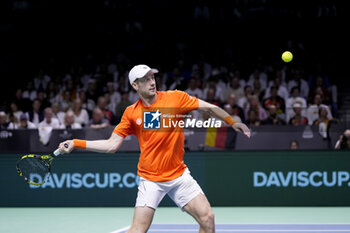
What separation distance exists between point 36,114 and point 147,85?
8050mm

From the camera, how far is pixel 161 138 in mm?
5703

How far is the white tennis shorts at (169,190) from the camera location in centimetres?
561

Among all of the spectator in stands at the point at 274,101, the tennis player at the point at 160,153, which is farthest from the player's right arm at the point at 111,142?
the spectator in stands at the point at 274,101

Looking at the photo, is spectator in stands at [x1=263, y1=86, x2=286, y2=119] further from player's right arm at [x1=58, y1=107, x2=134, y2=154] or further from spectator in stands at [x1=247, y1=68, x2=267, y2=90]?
player's right arm at [x1=58, y1=107, x2=134, y2=154]

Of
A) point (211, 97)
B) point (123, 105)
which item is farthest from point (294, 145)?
point (123, 105)

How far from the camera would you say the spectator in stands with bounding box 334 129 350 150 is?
36.9ft

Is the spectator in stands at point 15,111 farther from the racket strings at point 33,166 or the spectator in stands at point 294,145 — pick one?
the racket strings at point 33,166

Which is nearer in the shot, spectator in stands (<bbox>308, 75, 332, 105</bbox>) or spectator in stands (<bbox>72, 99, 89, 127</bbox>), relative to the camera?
spectator in stands (<bbox>72, 99, 89, 127</bbox>)

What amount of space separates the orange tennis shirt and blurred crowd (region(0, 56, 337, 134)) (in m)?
5.71

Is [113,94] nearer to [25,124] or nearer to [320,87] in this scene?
[25,124]

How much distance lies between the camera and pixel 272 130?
444 inches

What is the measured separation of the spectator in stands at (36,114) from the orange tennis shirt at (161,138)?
7.11m

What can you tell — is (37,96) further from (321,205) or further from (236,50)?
(321,205)

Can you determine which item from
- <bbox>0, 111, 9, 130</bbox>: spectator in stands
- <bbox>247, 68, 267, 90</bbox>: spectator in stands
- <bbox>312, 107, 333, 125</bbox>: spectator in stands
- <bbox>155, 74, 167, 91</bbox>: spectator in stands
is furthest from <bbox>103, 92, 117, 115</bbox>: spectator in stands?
<bbox>312, 107, 333, 125</bbox>: spectator in stands
